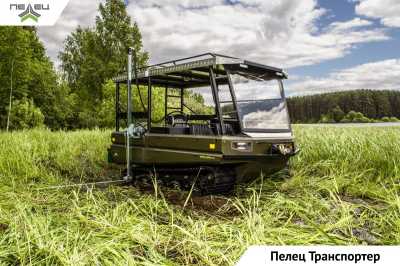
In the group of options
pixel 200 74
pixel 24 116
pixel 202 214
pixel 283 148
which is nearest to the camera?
pixel 202 214

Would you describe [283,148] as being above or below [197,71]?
below

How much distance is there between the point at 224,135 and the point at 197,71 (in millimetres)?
1725

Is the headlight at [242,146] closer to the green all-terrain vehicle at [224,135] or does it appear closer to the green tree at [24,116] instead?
the green all-terrain vehicle at [224,135]

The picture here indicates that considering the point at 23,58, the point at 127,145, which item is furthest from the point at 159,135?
the point at 23,58

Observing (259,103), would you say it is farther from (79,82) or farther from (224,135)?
(79,82)

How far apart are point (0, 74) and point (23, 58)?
1.60 metres

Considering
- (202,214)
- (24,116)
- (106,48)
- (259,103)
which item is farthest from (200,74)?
(106,48)

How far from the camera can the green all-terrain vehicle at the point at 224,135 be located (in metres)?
5.16

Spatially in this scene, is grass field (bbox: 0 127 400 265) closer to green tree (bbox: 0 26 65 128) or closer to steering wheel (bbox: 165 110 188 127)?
steering wheel (bbox: 165 110 188 127)

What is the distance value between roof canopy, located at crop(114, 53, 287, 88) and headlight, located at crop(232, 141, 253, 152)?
3.59 feet

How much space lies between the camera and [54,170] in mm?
7773

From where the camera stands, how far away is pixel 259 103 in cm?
568

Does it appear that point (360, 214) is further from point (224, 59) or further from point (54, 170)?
point (54, 170)

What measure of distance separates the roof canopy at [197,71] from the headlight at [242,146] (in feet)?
3.59
